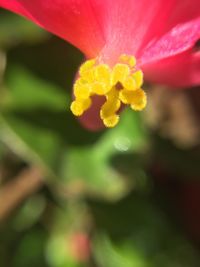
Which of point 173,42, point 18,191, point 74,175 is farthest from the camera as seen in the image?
point 18,191

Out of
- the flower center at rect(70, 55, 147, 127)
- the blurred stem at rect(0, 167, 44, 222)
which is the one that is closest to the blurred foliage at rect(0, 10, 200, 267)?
the blurred stem at rect(0, 167, 44, 222)

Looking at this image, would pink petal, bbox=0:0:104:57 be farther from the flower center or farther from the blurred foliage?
the blurred foliage

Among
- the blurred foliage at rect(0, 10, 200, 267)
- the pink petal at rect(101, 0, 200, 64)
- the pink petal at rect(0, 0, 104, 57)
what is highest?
the pink petal at rect(0, 0, 104, 57)

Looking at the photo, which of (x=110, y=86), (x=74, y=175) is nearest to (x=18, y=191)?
(x=74, y=175)

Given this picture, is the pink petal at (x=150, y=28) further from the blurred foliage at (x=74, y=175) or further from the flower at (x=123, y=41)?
the blurred foliage at (x=74, y=175)

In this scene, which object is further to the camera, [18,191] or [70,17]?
[18,191]

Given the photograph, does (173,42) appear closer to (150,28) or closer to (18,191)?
(150,28)

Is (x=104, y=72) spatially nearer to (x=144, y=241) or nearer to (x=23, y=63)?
(x=23, y=63)

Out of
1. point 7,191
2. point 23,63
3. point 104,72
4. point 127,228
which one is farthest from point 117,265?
point 104,72
